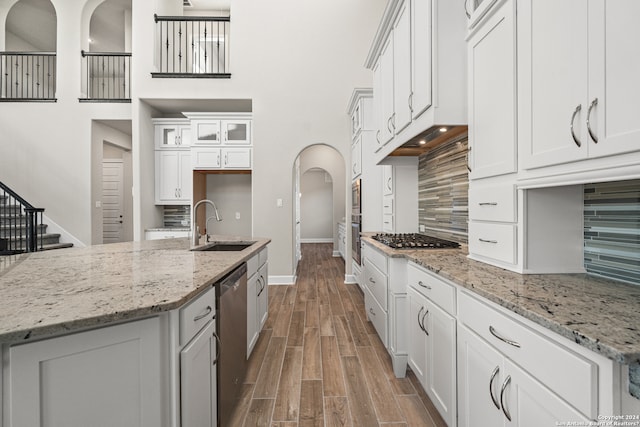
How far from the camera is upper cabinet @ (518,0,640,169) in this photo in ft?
2.67

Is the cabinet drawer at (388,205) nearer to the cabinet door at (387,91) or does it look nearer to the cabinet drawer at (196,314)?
the cabinet door at (387,91)

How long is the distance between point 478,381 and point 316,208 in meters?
9.32

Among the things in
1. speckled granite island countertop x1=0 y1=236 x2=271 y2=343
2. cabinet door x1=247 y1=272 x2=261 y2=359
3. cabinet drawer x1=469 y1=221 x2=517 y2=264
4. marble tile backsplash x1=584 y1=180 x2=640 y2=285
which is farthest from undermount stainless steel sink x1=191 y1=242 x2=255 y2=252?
marble tile backsplash x1=584 y1=180 x2=640 y2=285

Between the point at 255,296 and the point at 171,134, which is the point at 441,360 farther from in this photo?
the point at 171,134

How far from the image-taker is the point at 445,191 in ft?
7.79

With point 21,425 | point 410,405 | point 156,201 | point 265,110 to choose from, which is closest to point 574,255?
point 410,405

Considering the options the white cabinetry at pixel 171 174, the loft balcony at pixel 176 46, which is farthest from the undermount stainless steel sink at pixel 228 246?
the loft balcony at pixel 176 46

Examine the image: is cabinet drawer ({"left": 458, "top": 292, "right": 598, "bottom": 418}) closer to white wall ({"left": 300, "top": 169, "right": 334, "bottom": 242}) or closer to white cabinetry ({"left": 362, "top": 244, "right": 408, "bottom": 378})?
white cabinetry ({"left": 362, "top": 244, "right": 408, "bottom": 378})

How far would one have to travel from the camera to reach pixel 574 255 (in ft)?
4.13

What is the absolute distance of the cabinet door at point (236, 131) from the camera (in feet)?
16.0

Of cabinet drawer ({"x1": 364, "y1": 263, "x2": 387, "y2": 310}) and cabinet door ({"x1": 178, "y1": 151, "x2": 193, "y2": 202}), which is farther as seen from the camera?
cabinet door ({"x1": 178, "y1": 151, "x2": 193, "y2": 202})

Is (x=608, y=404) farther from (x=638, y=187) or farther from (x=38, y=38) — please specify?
(x=38, y=38)

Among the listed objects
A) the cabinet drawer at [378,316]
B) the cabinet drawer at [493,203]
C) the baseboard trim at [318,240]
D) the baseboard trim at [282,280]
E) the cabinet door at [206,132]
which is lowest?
the baseboard trim at [282,280]

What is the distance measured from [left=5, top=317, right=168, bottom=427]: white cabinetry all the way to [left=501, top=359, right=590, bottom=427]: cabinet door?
3.68ft
